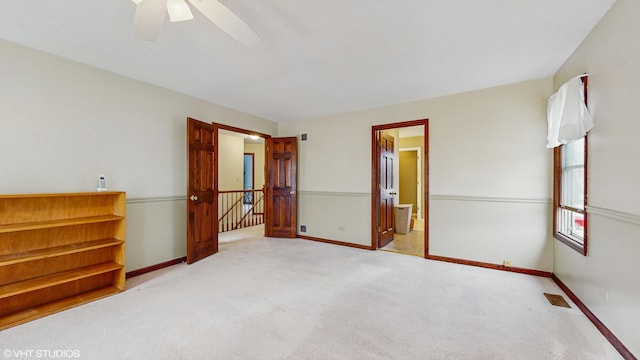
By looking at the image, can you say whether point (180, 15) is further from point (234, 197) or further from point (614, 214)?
point (234, 197)

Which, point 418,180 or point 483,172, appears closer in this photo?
point 483,172

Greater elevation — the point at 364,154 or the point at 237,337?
the point at 364,154

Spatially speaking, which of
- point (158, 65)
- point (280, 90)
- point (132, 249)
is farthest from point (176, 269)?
point (280, 90)

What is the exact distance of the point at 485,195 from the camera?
11.2ft

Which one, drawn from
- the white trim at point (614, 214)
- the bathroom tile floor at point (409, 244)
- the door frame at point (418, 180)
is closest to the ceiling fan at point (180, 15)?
the white trim at point (614, 214)

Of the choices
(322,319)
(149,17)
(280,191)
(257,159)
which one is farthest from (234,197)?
(149,17)

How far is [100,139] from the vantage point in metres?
2.83

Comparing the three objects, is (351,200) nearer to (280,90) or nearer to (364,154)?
(364,154)

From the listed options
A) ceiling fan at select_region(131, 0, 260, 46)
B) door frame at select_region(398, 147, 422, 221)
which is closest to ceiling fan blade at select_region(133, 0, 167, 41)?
ceiling fan at select_region(131, 0, 260, 46)

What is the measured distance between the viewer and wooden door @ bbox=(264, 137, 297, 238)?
5141 mm

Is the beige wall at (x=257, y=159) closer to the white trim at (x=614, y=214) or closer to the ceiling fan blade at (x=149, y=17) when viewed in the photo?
the ceiling fan blade at (x=149, y=17)

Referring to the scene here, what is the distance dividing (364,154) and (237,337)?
3380 mm

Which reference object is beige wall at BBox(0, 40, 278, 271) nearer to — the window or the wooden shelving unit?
the wooden shelving unit

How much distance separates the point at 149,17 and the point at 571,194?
4.15 metres
